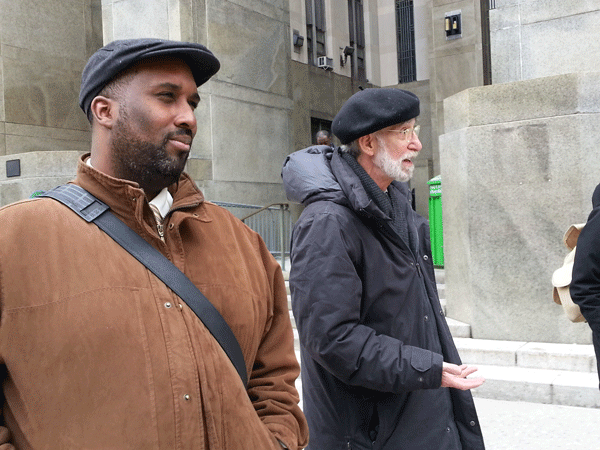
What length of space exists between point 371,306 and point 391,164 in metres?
0.60

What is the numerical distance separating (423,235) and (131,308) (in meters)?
1.72

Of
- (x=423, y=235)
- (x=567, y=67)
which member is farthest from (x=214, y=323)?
(x=567, y=67)

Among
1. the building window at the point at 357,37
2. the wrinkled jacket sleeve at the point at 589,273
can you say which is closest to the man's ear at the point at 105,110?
the wrinkled jacket sleeve at the point at 589,273

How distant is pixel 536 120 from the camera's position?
22.3 feet

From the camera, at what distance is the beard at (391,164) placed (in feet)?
9.59

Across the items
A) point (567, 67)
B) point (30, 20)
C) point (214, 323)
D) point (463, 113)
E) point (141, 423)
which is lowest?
point (141, 423)

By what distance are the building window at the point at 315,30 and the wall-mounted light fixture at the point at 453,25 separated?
3065mm

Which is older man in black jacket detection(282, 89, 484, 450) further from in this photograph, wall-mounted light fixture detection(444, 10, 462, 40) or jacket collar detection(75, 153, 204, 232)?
wall-mounted light fixture detection(444, 10, 462, 40)

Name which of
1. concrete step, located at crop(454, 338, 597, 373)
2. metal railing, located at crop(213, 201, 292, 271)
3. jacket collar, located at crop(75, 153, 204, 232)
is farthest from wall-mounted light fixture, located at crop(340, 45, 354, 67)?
jacket collar, located at crop(75, 153, 204, 232)

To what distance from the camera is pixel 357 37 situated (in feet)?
61.1

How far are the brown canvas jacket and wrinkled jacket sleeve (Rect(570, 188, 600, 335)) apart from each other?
193 cm

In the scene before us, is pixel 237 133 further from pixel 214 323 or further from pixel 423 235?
pixel 214 323

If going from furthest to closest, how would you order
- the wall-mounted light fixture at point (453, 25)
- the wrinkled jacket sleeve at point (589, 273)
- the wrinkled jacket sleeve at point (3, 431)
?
1. the wall-mounted light fixture at point (453, 25)
2. the wrinkled jacket sleeve at point (589, 273)
3. the wrinkled jacket sleeve at point (3, 431)

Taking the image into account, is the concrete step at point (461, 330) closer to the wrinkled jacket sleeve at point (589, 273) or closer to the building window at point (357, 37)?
the wrinkled jacket sleeve at point (589, 273)
